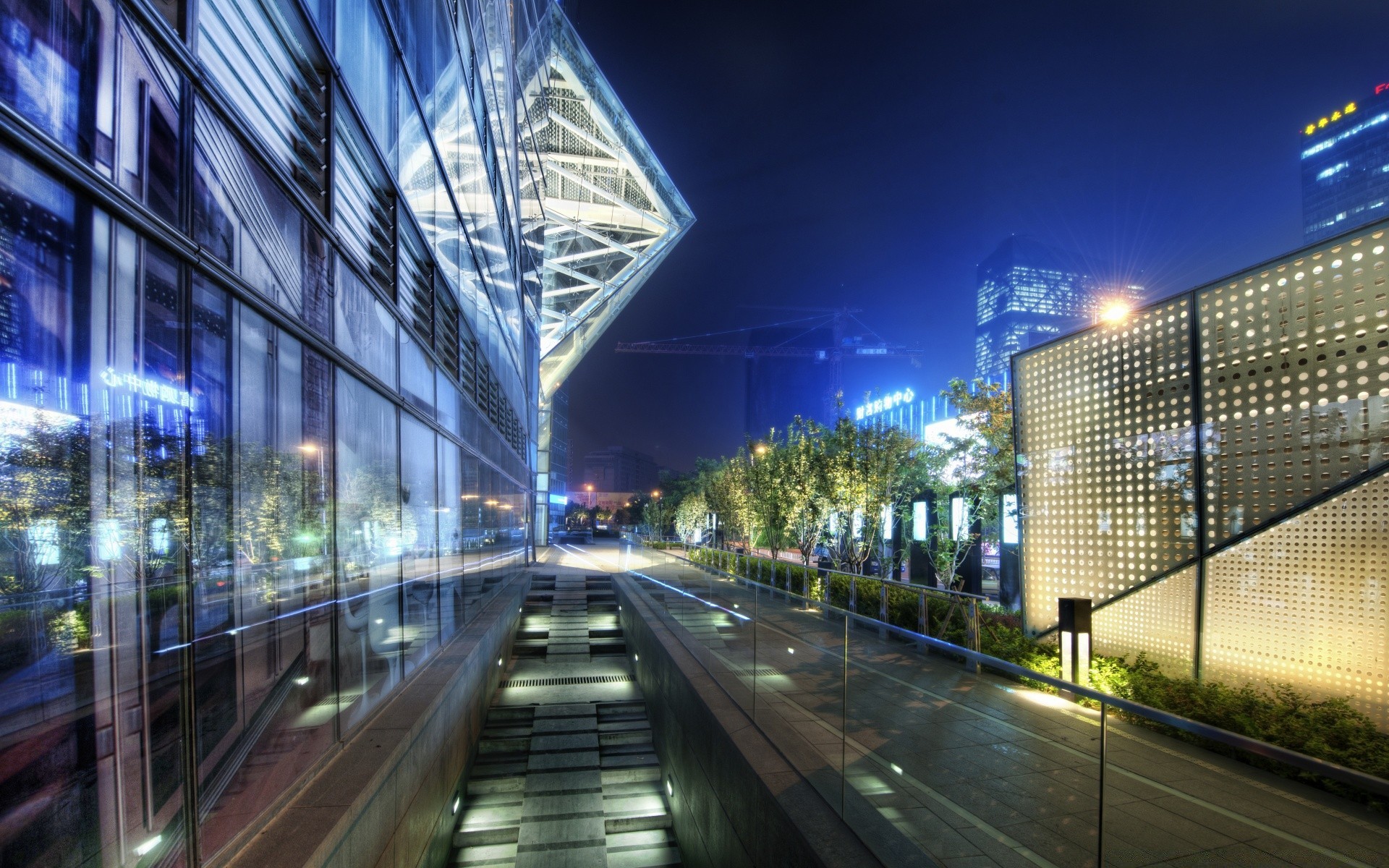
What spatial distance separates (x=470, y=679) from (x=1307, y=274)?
34.8 feet

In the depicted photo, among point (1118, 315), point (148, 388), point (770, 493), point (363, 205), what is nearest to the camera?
→ point (148, 388)

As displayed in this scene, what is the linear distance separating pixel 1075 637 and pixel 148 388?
8.71 meters

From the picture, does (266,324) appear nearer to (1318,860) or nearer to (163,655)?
(163,655)

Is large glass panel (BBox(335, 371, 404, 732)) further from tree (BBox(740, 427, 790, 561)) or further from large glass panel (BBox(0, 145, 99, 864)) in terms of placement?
tree (BBox(740, 427, 790, 561))

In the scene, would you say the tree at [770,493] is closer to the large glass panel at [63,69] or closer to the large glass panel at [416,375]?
the large glass panel at [416,375]

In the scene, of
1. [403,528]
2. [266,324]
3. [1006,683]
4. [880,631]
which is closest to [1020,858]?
[1006,683]

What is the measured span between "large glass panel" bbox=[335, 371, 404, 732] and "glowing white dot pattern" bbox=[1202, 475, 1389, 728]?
29.2 ft

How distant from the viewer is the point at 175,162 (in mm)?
3205

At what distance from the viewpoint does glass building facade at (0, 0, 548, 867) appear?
2.31 meters

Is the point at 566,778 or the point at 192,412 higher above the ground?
the point at 192,412

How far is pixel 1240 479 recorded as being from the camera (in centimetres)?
753

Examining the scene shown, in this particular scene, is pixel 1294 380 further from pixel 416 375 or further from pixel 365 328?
pixel 416 375

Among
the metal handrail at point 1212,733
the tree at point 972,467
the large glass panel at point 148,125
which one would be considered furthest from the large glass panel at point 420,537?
the tree at point 972,467

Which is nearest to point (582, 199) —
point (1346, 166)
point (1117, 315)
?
point (1117, 315)
